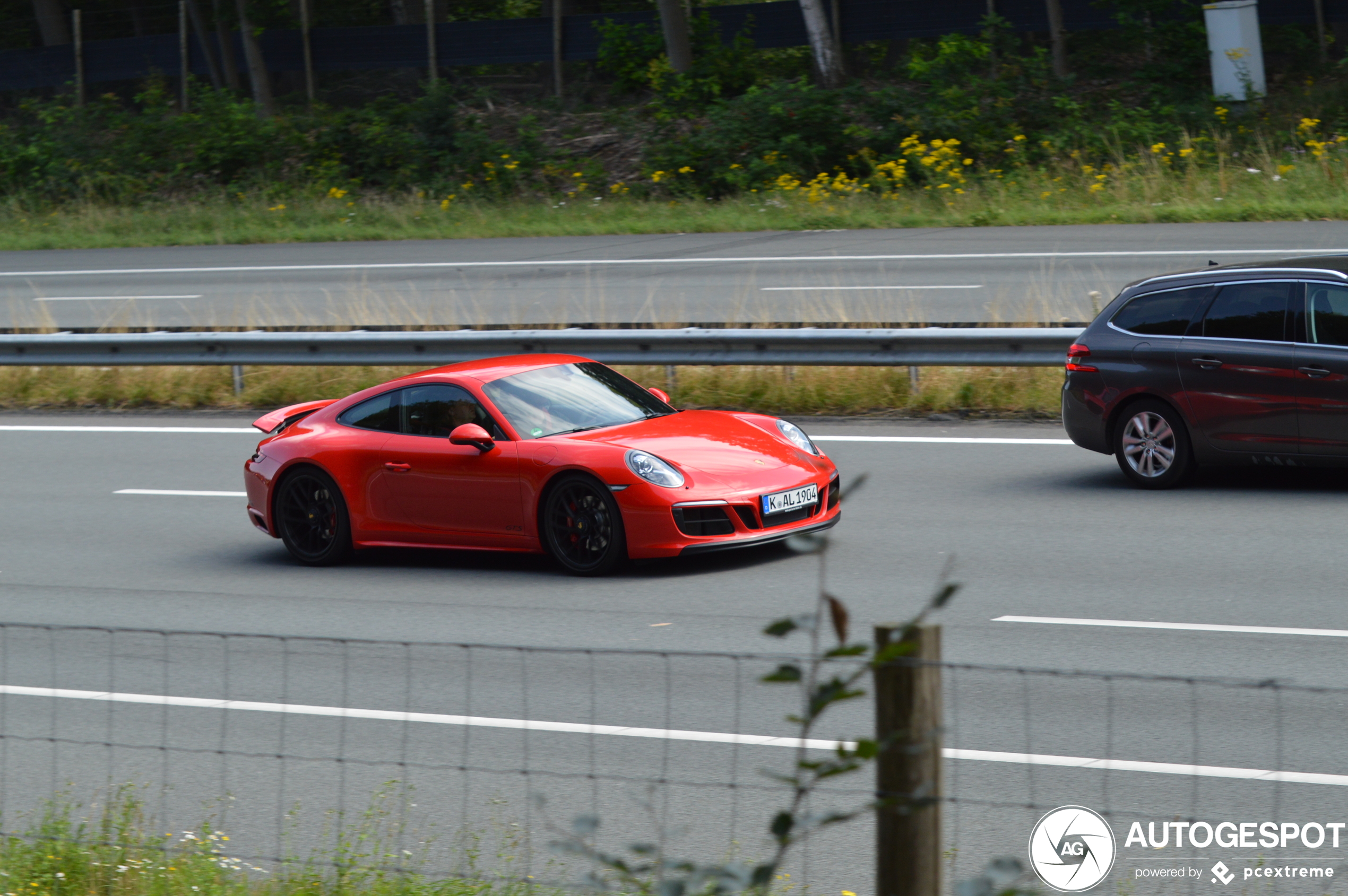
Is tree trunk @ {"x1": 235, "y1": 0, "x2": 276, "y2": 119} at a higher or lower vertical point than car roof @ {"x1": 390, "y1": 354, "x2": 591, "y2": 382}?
higher

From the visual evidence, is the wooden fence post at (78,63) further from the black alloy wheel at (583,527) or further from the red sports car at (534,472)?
the black alloy wheel at (583,527)

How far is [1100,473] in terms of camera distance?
1188 cm

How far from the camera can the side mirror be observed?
32.2 feet

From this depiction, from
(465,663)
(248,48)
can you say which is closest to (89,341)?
(465,663)

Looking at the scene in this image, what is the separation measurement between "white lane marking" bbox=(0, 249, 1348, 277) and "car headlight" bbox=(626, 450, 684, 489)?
12602 millimetres

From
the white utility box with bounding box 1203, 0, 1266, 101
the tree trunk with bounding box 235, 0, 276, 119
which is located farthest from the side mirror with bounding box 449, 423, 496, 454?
the tree trunk with bounding box 235, 0, 276, 119

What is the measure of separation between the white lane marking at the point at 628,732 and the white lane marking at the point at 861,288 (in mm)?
13120

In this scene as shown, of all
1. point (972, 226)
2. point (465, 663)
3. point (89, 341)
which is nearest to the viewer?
point (465, 663)

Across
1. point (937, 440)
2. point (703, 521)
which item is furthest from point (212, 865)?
point (937, 440)

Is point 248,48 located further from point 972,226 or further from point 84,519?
point 84,519

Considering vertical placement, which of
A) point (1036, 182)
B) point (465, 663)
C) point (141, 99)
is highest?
point (141, 99)

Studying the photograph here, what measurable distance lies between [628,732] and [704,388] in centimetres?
918

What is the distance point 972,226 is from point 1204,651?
19.8 meters

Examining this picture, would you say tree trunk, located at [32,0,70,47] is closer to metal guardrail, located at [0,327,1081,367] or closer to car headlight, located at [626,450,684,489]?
metal guardrail, located at [0,327,1081,367]
